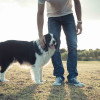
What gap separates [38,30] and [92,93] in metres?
Answer: 1.82

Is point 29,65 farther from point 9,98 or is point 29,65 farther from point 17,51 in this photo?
point 9,98

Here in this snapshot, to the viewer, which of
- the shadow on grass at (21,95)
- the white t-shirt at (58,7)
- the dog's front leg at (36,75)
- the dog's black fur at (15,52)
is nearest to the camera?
the shadow on grass at (21,95)

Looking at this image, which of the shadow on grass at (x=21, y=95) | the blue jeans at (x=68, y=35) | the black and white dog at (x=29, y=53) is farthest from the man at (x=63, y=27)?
the shadow on grass at (x=21, y=95)

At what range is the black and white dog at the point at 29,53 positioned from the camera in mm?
5188

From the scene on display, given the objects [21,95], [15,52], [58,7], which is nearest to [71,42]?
[58,7]

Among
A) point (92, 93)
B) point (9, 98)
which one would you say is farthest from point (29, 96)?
point (92, 93)

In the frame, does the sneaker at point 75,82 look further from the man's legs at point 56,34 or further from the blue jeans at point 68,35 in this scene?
the man's legs at point 56,34

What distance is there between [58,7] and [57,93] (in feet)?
6.48

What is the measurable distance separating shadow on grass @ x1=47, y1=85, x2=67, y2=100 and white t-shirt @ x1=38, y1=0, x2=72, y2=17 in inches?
66.7

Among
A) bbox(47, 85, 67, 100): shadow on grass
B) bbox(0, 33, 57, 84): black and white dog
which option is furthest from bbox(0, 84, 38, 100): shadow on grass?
bbox(0, 33, 57, 84): black and white dog

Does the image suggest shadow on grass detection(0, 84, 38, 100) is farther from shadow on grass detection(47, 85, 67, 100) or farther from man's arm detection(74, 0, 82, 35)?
man's arm detection(74, 0, 82, 35)

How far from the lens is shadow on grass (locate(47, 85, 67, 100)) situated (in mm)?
3707

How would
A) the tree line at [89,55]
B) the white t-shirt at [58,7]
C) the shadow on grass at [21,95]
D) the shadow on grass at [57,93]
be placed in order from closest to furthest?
the shadow on grass at [21,95] < the shadow on grass at [57,93] < the white t-shirt at [58,7] < the tree line at [89,55]

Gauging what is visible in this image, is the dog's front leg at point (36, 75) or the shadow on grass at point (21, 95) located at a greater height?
the dog's front leg at point (36, 75)
